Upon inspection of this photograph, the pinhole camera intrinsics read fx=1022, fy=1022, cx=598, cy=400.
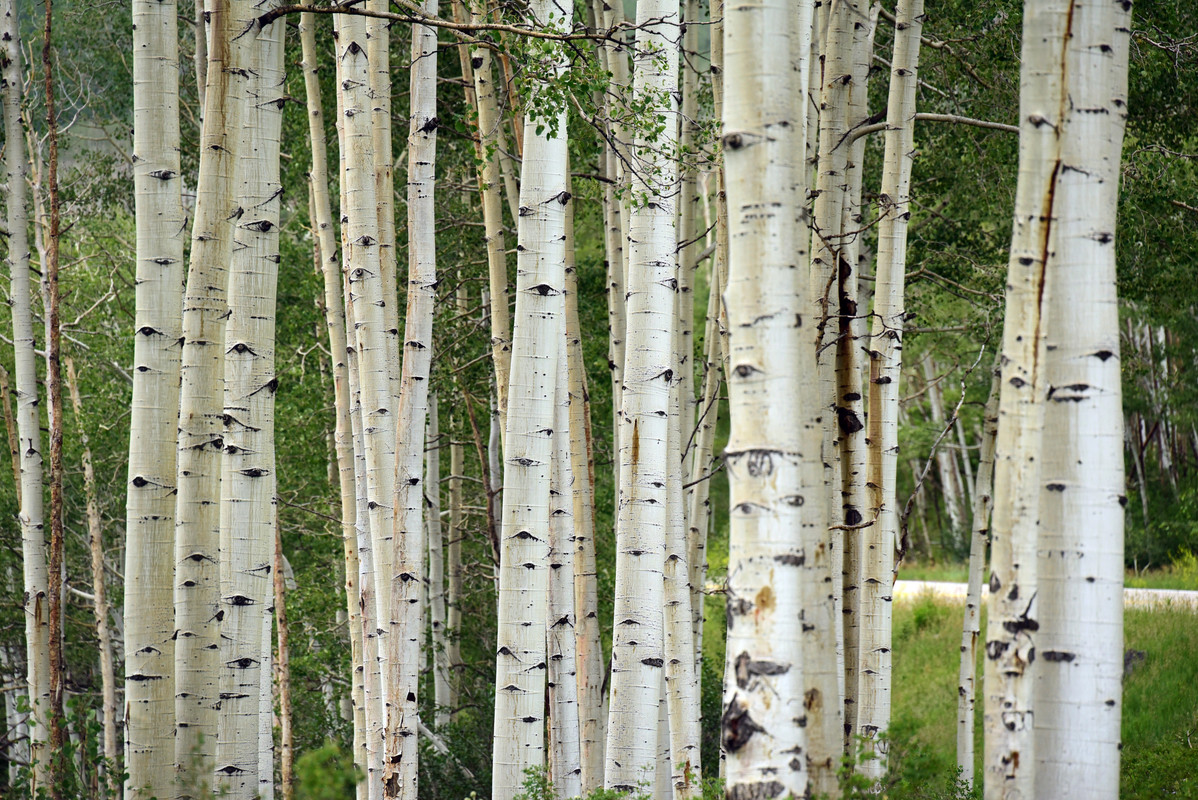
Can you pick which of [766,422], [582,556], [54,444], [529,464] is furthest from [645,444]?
[54,444]

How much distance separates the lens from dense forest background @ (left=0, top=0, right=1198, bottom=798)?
903 cm

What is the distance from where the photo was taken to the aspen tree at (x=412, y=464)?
5.68 m

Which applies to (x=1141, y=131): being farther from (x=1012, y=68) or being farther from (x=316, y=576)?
(x=316, y=576)

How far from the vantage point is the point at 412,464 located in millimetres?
5762

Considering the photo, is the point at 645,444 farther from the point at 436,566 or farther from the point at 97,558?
the point at 97,558

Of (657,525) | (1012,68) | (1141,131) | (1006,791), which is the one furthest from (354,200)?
(1141,131)

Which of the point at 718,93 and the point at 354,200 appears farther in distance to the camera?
the point at 718,93

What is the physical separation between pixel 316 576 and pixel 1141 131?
11343mm

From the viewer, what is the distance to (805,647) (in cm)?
273

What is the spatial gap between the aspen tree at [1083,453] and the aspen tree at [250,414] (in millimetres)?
2980

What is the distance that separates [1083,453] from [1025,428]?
0.53 feet

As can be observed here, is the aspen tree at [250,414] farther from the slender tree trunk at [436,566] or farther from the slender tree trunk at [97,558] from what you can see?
the slender tree trunk at [97,558]

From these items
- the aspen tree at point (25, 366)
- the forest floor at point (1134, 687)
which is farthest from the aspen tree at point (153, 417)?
the forest floor at point (1134, 687)

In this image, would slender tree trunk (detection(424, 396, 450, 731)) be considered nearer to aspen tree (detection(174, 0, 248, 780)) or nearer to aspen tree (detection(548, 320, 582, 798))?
aspen tree (detection(548, 320, 582, 798))
